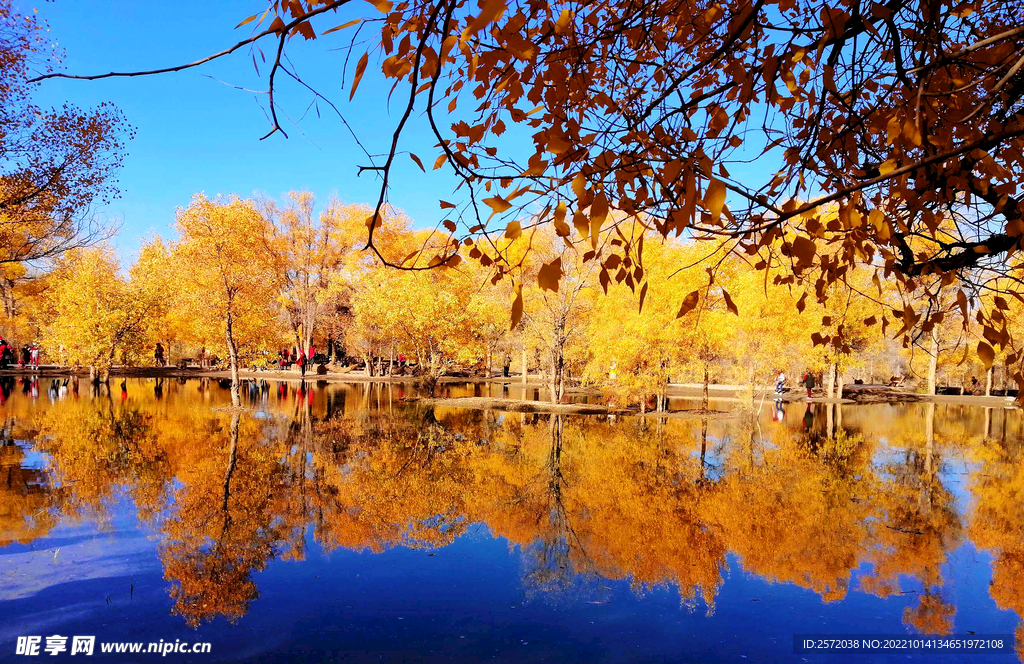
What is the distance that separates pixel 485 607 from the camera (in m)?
6.63

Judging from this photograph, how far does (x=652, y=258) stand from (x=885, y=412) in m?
14.1

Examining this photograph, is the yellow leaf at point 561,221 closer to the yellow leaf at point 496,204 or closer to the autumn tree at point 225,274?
the yellow leaf at point 496,204

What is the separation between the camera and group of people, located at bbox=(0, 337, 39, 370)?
142 ft

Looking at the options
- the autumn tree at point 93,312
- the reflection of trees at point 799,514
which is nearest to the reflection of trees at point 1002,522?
the reflection of trees at point 799,514

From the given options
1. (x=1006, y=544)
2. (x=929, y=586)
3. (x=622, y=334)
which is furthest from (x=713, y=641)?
(x=622, y=334)

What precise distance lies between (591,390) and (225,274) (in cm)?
2490

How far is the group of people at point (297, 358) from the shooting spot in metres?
44.0

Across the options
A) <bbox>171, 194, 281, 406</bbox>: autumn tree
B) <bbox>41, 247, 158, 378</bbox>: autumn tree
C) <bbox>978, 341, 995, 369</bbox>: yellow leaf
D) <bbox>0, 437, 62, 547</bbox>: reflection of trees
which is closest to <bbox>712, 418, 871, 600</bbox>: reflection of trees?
<bbox>978, 341, 995, 369</bbox>: yellow leaf

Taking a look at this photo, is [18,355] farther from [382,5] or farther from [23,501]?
[382,5]

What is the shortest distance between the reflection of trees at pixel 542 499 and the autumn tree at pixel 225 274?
5.36 meters

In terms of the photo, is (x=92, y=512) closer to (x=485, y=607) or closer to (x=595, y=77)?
(x=485, y=607)

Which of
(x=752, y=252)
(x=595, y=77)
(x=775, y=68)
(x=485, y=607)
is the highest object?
(x=595, y=77)

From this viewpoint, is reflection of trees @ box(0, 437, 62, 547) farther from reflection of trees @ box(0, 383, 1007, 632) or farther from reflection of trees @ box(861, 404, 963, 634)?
reflection of trees @ box(861, 404, 963, 634)

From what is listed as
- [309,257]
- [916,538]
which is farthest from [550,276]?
[309,257]
